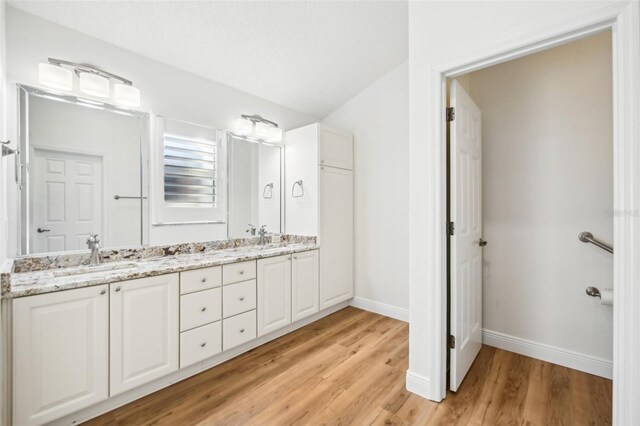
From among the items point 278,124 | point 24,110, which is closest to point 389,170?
point 278,124

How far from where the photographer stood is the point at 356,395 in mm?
1854

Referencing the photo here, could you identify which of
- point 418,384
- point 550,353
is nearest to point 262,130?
point 418,384

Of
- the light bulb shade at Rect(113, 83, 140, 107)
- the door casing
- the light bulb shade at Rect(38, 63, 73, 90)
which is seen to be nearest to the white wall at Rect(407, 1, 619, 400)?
the door casing

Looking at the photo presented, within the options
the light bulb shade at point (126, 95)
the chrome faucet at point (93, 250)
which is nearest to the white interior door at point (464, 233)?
the light bulb shade at point (126, 95)

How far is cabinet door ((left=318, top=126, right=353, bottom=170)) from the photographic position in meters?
3.12

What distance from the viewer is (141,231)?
2244mm

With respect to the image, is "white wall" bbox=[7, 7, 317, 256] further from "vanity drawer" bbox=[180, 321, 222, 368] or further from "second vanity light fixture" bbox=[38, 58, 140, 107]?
"vanity drawer" bbox=[180, 321, 222, 368]

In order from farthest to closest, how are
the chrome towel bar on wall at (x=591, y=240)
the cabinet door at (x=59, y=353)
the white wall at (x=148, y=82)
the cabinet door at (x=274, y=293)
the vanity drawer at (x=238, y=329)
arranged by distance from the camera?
the cabinet door at (x=274, y=293) → the vanity drawer at (x=238, y=329) → the chrome towel bar on wall at (x=591, y=240) → the white wall at (x=148, y=82) → the cabinet door at (x=59, y=353)

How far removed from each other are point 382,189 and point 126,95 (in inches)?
100

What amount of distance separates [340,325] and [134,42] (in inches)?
122

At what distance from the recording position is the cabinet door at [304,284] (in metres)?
2.78

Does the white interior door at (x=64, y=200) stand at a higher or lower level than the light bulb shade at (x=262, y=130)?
lower

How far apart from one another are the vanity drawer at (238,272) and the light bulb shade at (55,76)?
1.62m
